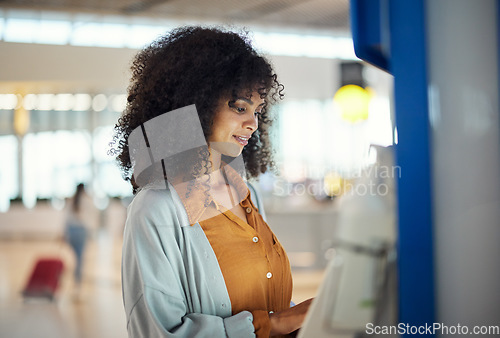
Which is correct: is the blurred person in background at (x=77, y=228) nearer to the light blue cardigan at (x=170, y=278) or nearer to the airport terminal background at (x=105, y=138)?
the airport terminal background at (x=105, y=138)

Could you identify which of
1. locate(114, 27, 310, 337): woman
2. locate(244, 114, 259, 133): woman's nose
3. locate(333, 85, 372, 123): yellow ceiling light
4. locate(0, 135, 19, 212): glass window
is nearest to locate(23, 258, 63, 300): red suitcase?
locate(333, 85, 372, 123): yellow ceiling light

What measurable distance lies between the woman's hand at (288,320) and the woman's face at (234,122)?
0.38 meters

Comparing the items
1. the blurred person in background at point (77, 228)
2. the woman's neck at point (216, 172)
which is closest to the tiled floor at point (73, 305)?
the blurred person in background at point (77, 228)

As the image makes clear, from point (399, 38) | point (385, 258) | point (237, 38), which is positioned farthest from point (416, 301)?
point (237, 38)

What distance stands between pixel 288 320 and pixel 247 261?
0.51 feet

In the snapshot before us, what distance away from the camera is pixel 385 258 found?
73 centimetres

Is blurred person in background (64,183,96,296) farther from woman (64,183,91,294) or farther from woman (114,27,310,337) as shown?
woman (114,27,310,337)

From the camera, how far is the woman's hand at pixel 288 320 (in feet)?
3.45

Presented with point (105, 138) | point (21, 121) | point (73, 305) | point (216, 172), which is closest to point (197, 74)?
point (216, 172)

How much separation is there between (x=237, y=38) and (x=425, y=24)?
598 mm

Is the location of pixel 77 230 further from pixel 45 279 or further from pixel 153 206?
pixel 153 206

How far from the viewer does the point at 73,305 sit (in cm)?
540

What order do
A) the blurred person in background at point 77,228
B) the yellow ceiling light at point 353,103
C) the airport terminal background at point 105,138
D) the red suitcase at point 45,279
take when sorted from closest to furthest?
the airport terminal background at point 105,138 < the yellow ceiling light at point 353,103 < the red suitcase at point 45,279 < the blurred person in background at point 77,228

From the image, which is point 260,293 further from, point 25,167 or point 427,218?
point 25,167
